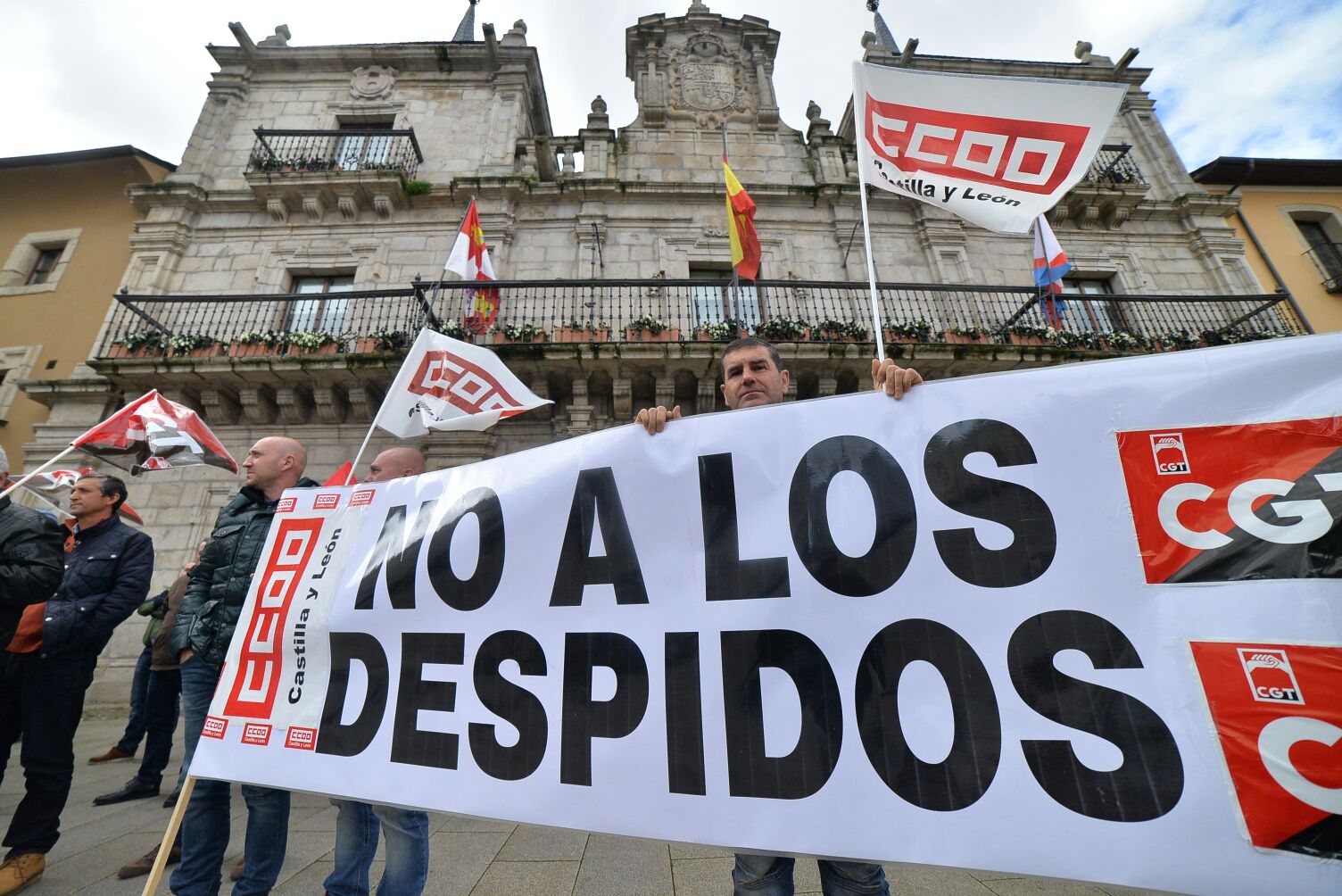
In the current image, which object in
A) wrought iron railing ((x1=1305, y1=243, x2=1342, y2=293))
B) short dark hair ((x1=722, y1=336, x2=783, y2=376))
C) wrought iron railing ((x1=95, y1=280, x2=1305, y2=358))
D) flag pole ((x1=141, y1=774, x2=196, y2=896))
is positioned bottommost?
flag pole ((x1=141, y1=774, x2=196, y2=896))

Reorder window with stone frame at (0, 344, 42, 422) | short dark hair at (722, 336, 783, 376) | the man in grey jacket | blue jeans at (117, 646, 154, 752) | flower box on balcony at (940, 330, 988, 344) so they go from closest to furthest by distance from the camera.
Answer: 1. short dark hair at (722, 336, 783, 376)
2. the man in grey jacket
3. blue jeans at (117, 646, 154, 752)
4. flower box on balcony at (940, 330, 988, 344)
5. window with stone frame at (0, 344, 42, 422)

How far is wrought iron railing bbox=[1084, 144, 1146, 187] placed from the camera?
11.1m

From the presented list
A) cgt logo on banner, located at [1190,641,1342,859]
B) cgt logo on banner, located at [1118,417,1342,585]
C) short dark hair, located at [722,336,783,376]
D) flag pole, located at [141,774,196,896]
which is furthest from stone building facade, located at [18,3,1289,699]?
cgt logo on banner, located at [1190,641,1342,859]

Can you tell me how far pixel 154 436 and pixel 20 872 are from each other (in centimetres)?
387

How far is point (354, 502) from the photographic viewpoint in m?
2.24

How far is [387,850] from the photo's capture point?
6.56 feet

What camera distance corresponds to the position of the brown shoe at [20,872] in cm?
240

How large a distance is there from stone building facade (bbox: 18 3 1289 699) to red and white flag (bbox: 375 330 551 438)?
363 cm

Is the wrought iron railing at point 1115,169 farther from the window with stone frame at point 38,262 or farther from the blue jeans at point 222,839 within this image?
the window with stone frame at point 38,262

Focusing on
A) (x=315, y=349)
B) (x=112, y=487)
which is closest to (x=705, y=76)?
(x=315, y=349)

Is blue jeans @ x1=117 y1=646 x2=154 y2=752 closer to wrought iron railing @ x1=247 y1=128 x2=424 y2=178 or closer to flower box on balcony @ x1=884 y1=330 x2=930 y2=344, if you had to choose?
flower box on balcony @ x1=884 y1=330 x2=930 y2=344

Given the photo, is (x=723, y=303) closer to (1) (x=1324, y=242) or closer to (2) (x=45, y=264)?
(1) (x=1324, y=242)

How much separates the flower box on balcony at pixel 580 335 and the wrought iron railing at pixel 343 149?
5815mm

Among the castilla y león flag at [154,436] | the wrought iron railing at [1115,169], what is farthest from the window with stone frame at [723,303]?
the wrought iron railing at [1115,169]
